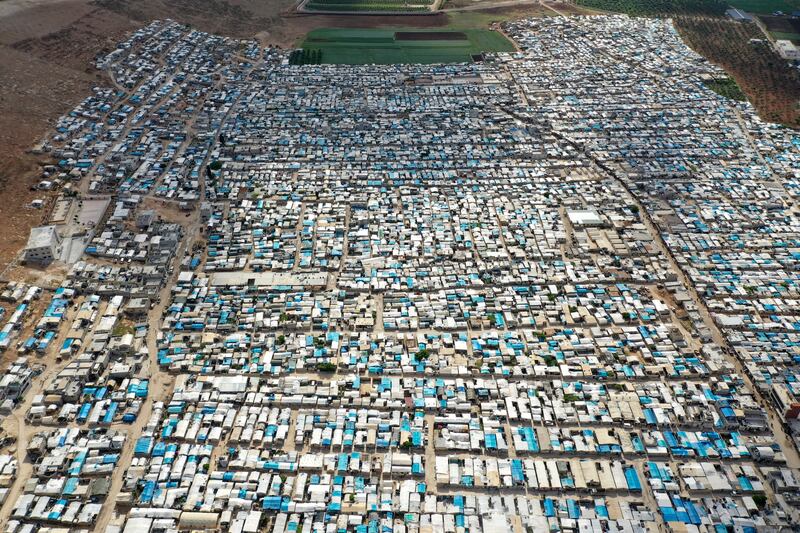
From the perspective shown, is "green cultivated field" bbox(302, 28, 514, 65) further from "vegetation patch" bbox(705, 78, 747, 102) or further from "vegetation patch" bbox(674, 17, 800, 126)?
"vegetation patch" bbox(674, 17, 800, 126)

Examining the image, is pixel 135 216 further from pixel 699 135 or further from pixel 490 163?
pixel 699 135

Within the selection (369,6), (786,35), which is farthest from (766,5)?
(369,6)

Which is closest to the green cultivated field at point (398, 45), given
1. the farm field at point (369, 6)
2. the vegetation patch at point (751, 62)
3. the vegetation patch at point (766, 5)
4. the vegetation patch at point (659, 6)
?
the farm field at point (369, 6)

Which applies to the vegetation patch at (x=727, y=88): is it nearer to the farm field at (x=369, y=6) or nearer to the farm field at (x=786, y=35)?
the farm field at (x=786, y=35)

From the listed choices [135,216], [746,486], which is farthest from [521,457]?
[135,216]

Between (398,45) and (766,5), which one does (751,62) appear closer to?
(766,5)
